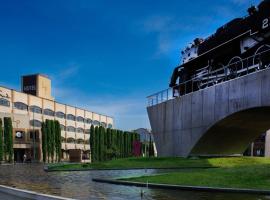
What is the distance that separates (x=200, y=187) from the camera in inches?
544

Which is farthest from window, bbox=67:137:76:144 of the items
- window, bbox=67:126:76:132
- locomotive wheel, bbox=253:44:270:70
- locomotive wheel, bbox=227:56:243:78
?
locomotive wheel, bbox=253:44:270:70

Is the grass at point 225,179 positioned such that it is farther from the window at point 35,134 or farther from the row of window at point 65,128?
the row of window at point 65,128

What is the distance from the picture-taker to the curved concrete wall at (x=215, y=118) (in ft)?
78.6

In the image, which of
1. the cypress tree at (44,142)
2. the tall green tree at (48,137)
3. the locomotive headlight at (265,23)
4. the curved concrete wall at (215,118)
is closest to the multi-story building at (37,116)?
the tall green tree at (48,137)

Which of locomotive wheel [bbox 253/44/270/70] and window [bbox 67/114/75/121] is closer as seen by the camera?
locomotive wheel [bbox 253/44/270/70]

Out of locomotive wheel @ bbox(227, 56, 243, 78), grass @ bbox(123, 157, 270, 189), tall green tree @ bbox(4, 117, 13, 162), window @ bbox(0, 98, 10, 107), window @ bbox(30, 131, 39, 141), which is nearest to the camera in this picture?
grass @ bbox(123, 157, 270, 189)

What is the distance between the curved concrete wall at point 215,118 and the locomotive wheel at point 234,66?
685 mm

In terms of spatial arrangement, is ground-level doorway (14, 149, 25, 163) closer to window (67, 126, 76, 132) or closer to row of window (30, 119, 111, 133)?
row of window (30, 119, 111, 133)

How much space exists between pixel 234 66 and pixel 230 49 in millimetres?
1608

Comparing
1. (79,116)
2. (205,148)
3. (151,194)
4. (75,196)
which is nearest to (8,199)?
(75,196)

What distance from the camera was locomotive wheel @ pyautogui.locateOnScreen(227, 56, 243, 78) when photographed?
25.9 m

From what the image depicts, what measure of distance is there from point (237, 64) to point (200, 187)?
13.9 metres

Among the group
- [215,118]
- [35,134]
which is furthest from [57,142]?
[215,118]

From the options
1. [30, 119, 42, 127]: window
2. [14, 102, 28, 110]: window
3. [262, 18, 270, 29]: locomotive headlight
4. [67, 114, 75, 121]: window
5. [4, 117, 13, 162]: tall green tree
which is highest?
[262, 18, 270, 29]: locomotive headlight
